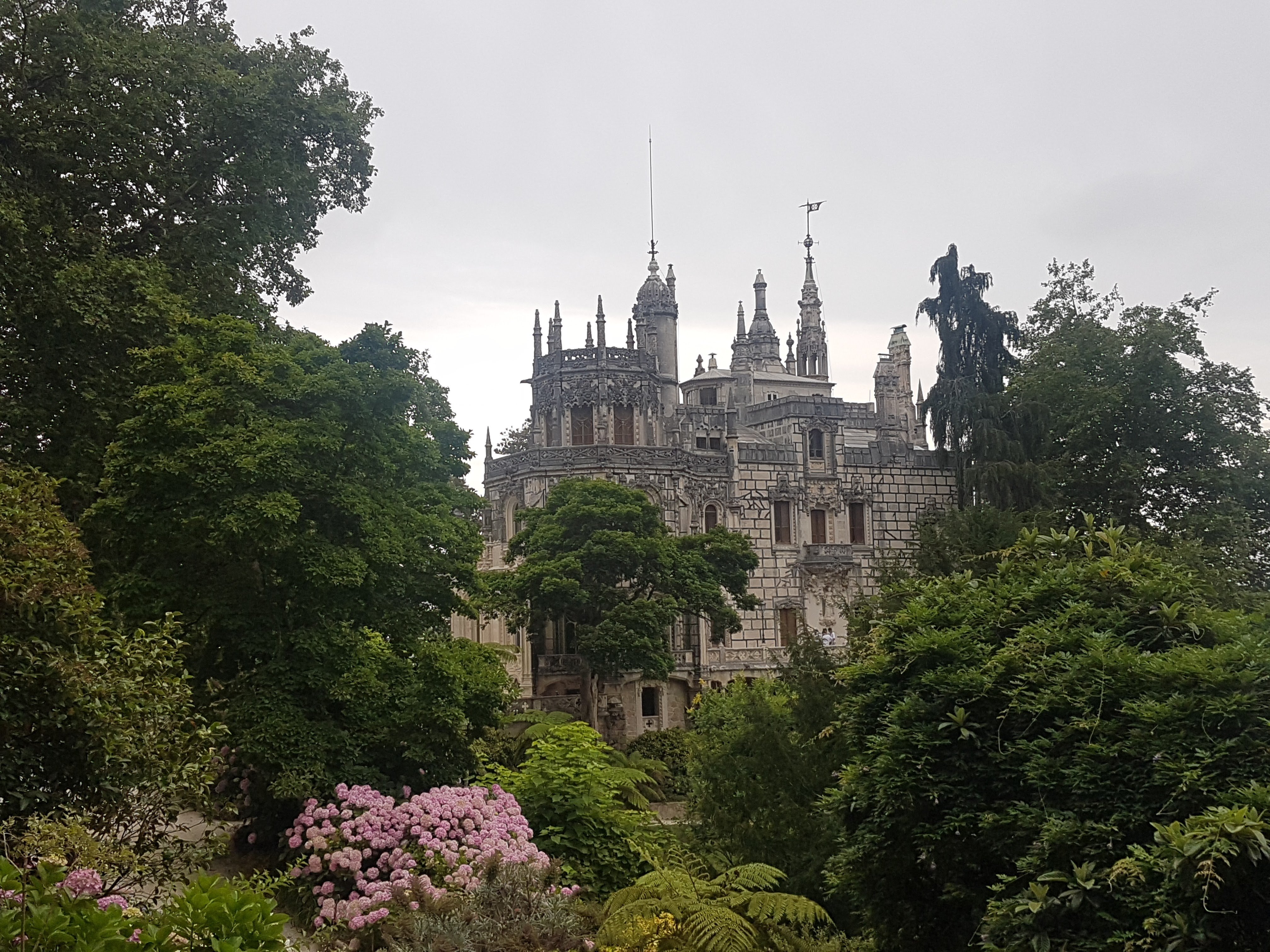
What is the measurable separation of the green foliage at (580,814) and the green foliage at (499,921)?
241 centimetres

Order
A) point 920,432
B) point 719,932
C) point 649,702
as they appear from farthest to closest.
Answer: point 920,432
point 649,702
point 719,932

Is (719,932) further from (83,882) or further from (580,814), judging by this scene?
(83,882)

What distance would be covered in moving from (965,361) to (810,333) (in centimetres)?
2695

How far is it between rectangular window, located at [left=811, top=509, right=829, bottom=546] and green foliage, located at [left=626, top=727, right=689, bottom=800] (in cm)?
1292

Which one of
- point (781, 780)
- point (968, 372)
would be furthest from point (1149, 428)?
point (781, 780)

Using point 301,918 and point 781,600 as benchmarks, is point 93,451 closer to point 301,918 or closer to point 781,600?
point 301,918

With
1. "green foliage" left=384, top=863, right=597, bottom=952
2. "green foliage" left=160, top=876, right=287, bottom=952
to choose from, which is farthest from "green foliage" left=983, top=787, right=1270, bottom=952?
"green foliage" left=160, top=876, right=287, bottom=952

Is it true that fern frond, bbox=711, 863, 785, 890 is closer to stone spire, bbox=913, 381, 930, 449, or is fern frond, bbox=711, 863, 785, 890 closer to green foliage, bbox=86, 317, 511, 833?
green foliage, bbox=86, 317, 511, 833

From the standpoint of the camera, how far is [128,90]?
68.3ft

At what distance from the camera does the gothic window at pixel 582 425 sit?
1873 inches

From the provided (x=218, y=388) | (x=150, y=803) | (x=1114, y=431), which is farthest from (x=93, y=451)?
(x=1114, y=431)

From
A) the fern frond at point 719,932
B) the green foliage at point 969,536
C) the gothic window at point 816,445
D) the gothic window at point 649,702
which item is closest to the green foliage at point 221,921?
the fern frond at point 719,932

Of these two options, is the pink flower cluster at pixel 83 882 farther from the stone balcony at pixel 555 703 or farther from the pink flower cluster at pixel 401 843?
the stone balcony at pixel 555 703

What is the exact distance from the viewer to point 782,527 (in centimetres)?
5191
